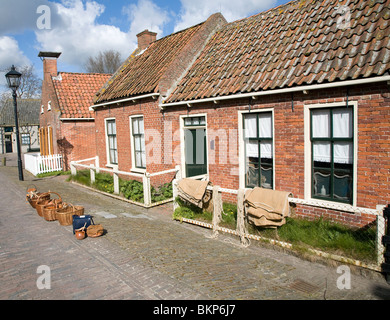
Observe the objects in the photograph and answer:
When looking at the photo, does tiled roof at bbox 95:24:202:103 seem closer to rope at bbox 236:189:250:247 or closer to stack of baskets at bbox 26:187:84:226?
stack of baskets at bbox 26:187:84:226

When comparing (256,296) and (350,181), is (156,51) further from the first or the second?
(256,296)

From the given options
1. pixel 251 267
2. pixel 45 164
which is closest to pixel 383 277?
pixel 251 267

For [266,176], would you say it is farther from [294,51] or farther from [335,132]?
[294,51]

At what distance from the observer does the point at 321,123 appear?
7.03 m

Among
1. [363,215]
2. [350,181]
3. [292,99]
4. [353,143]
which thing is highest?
[292,99]

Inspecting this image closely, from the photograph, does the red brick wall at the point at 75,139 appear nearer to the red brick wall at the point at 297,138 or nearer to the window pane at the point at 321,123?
the red brick wall at the point at 297,138

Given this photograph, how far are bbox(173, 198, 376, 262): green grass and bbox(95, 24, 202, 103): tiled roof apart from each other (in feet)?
21.3

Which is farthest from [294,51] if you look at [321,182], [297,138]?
[321,182]

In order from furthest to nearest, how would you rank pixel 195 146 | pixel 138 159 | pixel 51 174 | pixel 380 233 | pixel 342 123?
pixel 51 174, pixel 138 159, pixel 195 146, pixel 342 123, pixel 380 233

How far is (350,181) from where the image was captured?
6707mm

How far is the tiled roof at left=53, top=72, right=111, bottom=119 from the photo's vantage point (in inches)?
741

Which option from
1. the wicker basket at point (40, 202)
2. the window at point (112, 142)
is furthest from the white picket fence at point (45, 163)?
the wicker basket at point (40, 202)

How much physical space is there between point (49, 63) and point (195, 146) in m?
14.7
